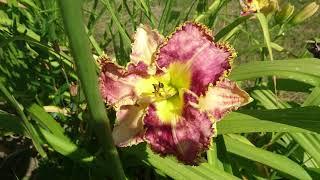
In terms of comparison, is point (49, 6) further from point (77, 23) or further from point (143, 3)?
point (77, 23)

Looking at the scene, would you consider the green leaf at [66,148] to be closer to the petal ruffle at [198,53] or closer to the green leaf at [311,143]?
the petal ruffle at [198,53]

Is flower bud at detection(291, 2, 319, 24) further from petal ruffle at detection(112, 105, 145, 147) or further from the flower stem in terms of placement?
the flower stem

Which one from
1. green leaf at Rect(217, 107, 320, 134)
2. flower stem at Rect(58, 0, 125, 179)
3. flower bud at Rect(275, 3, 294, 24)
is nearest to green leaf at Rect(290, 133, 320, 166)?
green leaf at Rect(217, 107, 320, 134)

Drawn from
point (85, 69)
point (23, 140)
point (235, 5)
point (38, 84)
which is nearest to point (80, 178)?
point (38, 84)

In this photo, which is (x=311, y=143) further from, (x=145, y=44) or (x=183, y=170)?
(x=145, y=44)

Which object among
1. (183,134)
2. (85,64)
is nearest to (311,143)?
(183,134)
